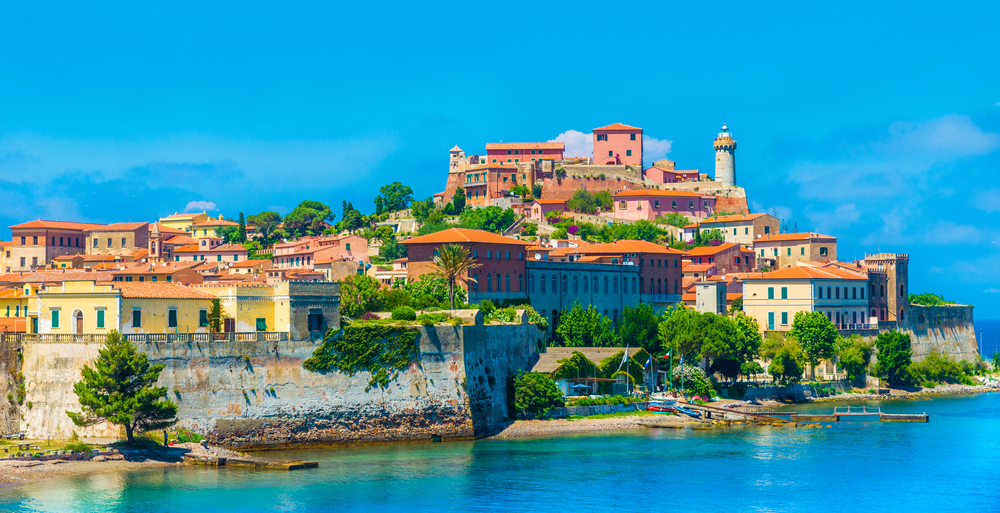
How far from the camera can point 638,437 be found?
216 ft

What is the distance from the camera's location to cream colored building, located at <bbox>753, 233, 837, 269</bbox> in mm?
115250

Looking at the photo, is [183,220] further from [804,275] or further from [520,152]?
[804,275]

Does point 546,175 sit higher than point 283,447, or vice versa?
point 546,175

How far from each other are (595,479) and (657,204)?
78117 mm

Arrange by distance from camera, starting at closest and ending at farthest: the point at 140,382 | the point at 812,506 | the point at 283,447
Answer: the point at 812,506 → the point at 140,382 → the point at 283,447

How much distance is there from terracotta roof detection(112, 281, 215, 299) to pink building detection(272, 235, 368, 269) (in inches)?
1856

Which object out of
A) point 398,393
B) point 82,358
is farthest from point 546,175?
point 82,358

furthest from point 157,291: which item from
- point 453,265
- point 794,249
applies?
point 794,249

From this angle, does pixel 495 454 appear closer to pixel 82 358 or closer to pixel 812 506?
pixel 812 506

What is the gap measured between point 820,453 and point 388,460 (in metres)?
22.1

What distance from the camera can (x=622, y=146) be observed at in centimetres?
14325

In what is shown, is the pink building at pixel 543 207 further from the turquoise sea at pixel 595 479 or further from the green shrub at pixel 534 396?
the turquoise sea at pixel 595 479

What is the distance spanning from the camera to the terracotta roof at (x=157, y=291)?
57219mm

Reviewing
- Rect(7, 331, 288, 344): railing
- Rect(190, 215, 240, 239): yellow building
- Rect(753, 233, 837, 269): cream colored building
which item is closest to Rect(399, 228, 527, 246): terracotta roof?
Rect(7, 331, 288, 344): railing
